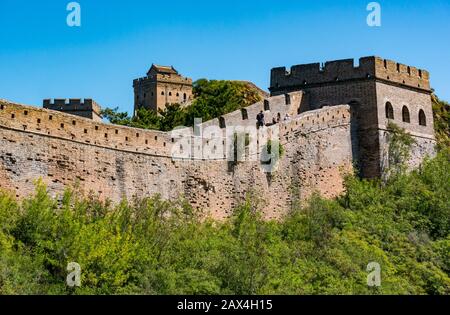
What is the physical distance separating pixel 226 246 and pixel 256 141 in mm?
5618

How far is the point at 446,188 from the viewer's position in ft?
103

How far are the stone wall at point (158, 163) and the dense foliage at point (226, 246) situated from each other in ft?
1.73

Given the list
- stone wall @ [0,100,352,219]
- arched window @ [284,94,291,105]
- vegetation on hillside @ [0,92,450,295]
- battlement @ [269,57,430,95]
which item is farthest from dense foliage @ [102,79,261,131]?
vegetation on hillside @ [0,92,450,295]

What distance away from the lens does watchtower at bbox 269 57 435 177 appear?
32.8 metres

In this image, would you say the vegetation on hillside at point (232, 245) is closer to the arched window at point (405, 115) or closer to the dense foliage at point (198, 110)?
the arched window at point (405, 115)

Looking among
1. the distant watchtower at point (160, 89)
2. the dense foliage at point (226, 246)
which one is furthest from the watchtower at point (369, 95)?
the distant watchtower at point (160, 89)

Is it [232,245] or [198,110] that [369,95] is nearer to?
[198,110]

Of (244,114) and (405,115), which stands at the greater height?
(405,115)

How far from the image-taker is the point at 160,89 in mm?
67812

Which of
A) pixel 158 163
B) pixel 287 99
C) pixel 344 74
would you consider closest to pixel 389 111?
pixel 344 74

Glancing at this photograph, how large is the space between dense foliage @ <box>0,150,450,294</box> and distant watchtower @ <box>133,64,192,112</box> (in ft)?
125

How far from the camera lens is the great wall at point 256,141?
23062 millimetres
